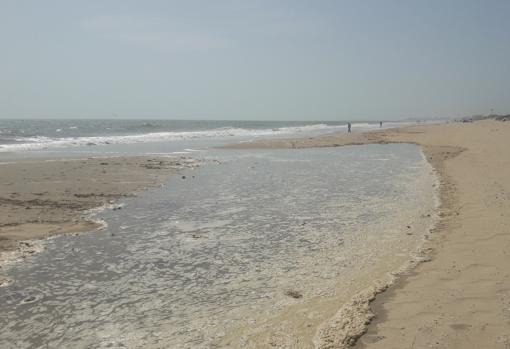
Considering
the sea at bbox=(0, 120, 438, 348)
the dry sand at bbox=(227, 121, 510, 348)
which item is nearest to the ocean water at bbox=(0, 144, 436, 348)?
the sea at bbox=(0, 120, 438, 348)

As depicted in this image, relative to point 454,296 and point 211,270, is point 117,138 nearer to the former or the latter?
point 211,270

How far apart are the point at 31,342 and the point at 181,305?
171 centimetres

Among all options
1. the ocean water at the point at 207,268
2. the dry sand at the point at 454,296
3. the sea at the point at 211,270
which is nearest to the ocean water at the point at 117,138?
the ocean water at the point at 207,268

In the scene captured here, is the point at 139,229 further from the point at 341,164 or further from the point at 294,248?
the point at 341,164

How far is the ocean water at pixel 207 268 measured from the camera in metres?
5.03

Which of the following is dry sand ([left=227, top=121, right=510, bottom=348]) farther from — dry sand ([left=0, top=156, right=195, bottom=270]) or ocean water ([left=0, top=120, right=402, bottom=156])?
ocean water ([left=0, top=120, right=402, bottom=156])

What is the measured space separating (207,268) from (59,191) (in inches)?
345

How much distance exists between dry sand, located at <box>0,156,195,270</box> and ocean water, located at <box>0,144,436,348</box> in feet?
2.39

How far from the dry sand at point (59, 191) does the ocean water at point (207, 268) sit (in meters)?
0.73

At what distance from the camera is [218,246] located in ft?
26.9

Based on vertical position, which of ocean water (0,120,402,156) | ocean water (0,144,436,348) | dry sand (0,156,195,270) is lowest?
ocean water (0,144,436,348)

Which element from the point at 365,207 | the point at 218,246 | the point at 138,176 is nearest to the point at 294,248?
the point at 218,246

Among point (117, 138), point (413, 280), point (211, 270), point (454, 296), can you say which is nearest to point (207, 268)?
point (211, 270)

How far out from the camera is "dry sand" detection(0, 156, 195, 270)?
367 inches
